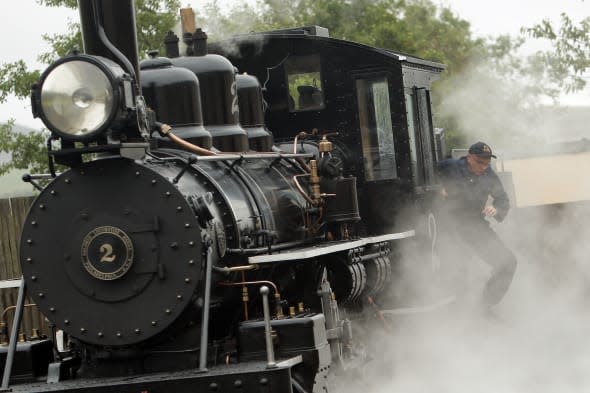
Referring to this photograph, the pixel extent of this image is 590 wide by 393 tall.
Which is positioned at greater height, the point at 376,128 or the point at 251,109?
the point at 251,109

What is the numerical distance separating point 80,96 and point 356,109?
3.09 metres

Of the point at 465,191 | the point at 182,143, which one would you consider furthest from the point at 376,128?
the point at 182,143

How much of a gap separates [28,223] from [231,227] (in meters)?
1.14

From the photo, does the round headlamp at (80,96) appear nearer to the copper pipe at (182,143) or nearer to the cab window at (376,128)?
the copper pipe at (182,143)

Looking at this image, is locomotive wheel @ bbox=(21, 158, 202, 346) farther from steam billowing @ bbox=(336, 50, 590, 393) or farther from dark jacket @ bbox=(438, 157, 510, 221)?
dark jacket @ bbox=(438, 157, 510, 221)

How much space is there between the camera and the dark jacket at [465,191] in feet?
30.3

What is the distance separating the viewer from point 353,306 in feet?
25.3

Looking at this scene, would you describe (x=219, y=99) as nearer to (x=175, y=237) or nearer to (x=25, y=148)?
(x=175, y=237)

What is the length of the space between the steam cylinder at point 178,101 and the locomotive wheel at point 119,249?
3.07ft

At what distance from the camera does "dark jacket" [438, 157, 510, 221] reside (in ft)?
30.3

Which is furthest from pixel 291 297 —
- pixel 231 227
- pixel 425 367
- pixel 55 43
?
pixel 55 43

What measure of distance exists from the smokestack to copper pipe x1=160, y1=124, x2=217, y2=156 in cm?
38

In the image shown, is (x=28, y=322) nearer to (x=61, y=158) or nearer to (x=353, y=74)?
(x=353, y=74)

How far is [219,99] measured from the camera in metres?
6.92
